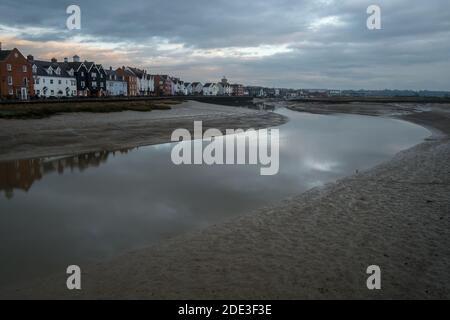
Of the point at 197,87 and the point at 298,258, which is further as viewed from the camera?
the point at 197,87

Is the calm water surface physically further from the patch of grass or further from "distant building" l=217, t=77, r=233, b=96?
"distant building" l=217, t=77, r=233, b=96

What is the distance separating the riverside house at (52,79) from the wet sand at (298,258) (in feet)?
207

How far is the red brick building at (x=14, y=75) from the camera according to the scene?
173 feet

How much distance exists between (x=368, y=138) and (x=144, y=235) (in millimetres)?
26162

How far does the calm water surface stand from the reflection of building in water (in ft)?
0.12

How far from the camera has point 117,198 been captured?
12477mm

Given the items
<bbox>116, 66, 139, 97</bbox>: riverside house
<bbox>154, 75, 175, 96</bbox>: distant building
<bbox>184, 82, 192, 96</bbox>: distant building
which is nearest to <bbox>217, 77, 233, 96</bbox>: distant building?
<bbox>184, 82, 192, 96</bbox>: distant building

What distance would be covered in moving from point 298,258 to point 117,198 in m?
7.11

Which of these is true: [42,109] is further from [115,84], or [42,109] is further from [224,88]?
[224,88]

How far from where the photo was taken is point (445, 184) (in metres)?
13.4

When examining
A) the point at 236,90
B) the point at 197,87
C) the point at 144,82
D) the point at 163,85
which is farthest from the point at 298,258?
the point at 236,90

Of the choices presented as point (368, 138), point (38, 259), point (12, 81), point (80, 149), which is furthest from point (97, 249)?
point (12, 81)
